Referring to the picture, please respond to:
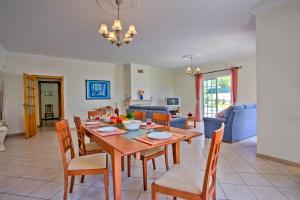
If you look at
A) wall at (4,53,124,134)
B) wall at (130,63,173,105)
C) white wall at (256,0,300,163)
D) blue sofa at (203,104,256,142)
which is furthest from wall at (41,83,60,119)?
white wall at (256,0,300,163)

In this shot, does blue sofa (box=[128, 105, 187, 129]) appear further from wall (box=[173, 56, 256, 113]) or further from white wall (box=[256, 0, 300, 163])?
wall (box=[173, 56, 256, 113])

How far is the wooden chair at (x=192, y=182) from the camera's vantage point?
3.59 ft

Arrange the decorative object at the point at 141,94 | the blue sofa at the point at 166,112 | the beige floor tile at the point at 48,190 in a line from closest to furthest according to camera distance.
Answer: the beige floor tile at the point at 48,190, the blue sofa at the point at 166,112, the decorative object at the point at 141,94

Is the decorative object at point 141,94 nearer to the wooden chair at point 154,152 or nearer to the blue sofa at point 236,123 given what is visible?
the blue sofa at point 236,123

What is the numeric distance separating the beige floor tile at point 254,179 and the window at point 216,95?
15.0ft

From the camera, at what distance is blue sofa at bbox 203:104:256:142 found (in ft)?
12.1

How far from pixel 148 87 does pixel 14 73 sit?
185 inches

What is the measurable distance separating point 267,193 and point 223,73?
209 inches

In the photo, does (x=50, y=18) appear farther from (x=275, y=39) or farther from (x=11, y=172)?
(x=275, y=39)

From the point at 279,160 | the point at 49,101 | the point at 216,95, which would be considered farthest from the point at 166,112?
the point at 49,101

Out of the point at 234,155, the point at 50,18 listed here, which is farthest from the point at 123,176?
the point at 50,18

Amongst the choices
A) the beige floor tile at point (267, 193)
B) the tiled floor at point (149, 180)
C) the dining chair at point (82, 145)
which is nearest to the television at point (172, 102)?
the tiled floor at point (149, 180)

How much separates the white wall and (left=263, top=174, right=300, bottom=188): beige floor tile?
0.51 metres

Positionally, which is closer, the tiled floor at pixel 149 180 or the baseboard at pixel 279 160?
the tiled floor at pixel 149 180
